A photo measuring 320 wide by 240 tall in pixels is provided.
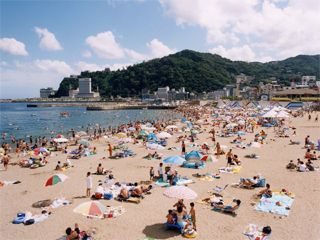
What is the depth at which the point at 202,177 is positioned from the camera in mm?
10242

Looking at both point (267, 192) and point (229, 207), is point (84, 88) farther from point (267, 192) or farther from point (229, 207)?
point (229, 207)

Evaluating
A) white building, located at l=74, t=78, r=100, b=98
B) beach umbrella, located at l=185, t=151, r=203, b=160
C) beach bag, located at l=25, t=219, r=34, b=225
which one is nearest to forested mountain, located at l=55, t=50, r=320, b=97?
white building, located at l=74, t=78, r=100, b=98

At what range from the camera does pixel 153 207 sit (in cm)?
761

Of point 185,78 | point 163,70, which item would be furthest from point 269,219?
point 163,70

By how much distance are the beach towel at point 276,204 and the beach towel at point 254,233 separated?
1.24 m

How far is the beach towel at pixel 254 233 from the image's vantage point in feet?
18.6

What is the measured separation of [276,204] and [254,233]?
2.09 m

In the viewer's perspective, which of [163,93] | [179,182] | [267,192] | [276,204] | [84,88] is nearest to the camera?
[276,204]

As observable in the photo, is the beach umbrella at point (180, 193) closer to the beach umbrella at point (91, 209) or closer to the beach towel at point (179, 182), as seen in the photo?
the beach umbrella at point (91, 209)

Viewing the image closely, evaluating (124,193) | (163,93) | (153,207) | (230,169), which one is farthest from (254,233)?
(163,93)

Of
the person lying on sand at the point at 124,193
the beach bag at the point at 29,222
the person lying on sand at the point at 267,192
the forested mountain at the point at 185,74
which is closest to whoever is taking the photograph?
the beach bag at the point at 29,222

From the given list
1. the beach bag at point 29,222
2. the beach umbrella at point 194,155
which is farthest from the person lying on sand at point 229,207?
the beach bag at point 29,222

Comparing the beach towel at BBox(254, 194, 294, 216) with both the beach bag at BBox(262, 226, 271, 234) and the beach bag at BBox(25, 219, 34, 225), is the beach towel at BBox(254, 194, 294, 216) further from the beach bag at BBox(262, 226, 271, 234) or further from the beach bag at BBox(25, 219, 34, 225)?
the beach bag at BBox(25, 219, 34, 225)

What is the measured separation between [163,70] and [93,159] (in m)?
144
